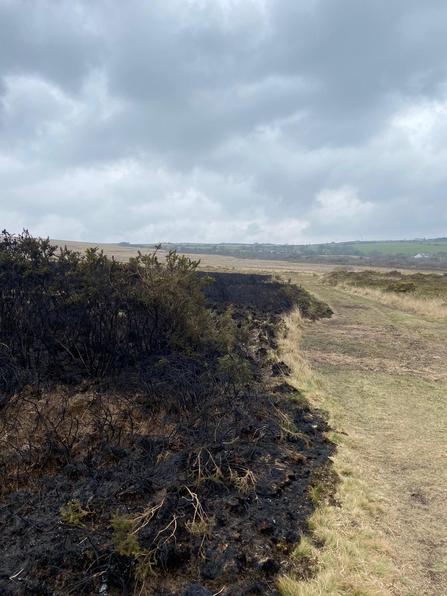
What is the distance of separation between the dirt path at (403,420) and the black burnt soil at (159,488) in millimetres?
867

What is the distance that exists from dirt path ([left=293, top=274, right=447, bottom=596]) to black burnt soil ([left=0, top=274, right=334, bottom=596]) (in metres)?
0.87

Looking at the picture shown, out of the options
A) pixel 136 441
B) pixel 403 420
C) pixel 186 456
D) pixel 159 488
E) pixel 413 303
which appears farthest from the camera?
pixel 413 303

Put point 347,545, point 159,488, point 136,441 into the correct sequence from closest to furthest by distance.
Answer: point 347,545
point 159,488
point 136,441

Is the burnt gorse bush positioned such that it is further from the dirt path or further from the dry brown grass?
the dry brown grass

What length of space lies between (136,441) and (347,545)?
263cm

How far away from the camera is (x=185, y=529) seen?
3.39 metres

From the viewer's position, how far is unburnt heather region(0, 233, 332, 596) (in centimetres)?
304

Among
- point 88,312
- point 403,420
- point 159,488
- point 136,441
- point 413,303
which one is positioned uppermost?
point 88,312

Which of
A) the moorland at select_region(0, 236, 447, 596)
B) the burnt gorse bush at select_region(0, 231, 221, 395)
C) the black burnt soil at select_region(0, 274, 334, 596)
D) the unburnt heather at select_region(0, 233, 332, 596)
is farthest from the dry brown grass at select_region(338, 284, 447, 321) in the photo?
the burnt gorse bush at select_region(0, 231, 221, 395)

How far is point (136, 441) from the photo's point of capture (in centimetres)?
472

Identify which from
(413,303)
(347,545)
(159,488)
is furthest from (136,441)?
(413,303)

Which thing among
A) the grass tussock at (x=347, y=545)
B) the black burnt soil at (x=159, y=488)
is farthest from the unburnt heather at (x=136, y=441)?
the grass tussock at (x=347, y=545)

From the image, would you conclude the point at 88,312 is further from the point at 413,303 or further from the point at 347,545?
the point at 413,303

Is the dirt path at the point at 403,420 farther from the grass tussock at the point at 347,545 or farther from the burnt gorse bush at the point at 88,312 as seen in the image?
the burnt gorse bush at the point at 88,312
